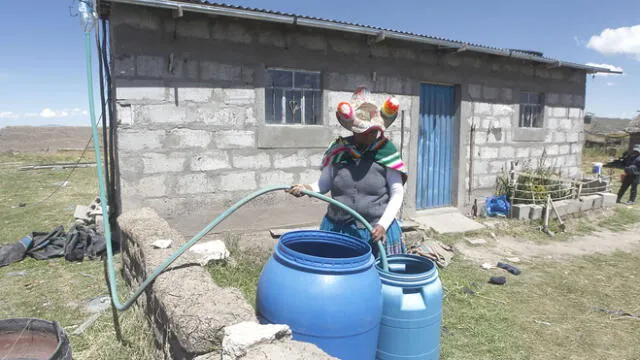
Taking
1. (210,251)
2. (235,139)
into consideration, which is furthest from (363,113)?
(235,139)

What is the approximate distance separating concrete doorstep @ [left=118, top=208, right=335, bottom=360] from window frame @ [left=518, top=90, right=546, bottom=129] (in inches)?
293

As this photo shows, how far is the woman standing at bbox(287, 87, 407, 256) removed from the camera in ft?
8.63

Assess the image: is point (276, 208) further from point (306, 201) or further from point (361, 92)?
point (361, 92)

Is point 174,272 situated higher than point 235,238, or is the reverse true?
point 174,272

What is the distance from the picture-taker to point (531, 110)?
8562mm

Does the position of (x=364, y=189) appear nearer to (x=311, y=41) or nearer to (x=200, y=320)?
(x=200, y=320)

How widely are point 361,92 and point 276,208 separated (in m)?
3.25

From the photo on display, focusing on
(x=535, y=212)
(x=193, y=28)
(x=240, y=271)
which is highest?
(x=193, y=28)

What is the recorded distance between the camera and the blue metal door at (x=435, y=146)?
7.15 m

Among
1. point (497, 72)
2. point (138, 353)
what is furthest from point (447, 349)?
point (497, 72)

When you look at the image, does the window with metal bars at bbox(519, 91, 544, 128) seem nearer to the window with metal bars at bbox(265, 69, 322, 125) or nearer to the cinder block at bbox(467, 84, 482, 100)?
the cinder block at bbox(467, 84, 482, 100)

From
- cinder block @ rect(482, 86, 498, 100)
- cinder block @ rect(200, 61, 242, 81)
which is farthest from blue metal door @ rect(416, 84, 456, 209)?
cinder block @ rect(200, 61, 242, 81)

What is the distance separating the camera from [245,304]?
228cm

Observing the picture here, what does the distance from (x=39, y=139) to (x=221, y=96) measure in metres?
35.3
